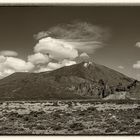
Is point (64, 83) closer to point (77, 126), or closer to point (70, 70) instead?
point (70, 70)

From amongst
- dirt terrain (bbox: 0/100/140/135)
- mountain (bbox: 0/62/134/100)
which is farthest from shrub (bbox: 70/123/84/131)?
mountain (bbox: 0/62/134/100)

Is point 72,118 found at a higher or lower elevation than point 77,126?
higher

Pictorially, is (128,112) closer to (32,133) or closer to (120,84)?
(120,84)

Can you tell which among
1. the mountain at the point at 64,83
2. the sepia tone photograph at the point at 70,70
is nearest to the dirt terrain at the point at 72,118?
the sepia tone photograph at the point at 70,70

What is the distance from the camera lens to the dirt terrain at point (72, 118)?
8203 millimetres

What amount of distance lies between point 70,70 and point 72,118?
0.88 metres

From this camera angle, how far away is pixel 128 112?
8234 millimetres

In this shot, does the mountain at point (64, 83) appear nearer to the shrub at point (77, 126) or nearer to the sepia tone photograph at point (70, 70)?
the sepia tone photograph at point (70, 70)

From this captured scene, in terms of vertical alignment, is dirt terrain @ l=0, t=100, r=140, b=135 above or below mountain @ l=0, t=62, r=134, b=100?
below

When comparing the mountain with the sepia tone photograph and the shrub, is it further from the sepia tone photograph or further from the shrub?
the shrub

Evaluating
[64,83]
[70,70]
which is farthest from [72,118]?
[70,70]

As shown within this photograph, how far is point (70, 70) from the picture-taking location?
328 inches

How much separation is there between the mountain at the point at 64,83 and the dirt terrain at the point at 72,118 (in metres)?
0.14

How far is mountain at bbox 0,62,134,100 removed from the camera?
26.9ft
